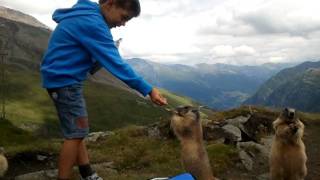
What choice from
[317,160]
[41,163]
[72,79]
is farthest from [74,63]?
[317,160]

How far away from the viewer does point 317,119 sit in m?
32.8

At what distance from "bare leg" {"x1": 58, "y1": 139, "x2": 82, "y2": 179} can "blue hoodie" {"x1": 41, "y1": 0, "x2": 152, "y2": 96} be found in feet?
3.46

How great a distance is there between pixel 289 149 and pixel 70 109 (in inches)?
259

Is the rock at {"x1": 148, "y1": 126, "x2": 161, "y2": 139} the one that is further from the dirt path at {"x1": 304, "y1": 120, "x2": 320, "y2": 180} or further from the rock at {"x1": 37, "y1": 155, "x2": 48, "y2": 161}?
the rock at {"x1": 37, "y1": 155, "x2": 48, "y2": 161}

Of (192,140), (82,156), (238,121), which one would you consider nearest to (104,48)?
(82,156)

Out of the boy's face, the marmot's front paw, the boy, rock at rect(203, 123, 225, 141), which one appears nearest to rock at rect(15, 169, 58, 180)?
the boy

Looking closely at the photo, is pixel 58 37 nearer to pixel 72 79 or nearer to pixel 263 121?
pixel 72 79

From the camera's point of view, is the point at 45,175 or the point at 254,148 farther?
the point at 254,148

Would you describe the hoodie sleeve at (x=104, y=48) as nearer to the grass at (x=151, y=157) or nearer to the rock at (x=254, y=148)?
the grass at (x=151, y=157)

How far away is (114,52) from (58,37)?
44.0 inches

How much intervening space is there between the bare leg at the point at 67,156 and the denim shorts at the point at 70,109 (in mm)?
125

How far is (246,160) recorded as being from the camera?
19984 mm

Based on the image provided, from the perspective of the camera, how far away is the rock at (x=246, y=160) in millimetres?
19562

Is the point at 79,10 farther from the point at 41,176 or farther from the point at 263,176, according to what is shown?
the point at 263,176
